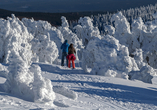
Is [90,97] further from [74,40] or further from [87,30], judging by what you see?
[87,30]

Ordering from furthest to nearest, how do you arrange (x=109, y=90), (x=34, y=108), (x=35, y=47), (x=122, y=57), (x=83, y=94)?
(x=35, y=47) → (x=122, y=57) → (x=109, y=90) → (x=83, y=94) → (x=34, y=108)

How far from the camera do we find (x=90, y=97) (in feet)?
22.9

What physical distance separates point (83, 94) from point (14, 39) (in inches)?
609

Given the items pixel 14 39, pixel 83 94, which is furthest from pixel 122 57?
pixel 14 39

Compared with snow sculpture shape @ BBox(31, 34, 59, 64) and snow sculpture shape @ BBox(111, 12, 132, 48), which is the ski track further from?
snow sculpture shape @ BBox(111, 12, 132, 48)

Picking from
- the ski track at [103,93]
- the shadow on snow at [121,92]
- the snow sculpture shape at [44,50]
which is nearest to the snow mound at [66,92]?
the ski track at [103,93]

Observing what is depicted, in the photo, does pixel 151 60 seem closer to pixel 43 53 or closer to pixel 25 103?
pixel 43 53

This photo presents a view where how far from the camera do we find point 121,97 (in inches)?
294

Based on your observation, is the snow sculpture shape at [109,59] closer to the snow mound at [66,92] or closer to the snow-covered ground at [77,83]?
the snow-covered ground at [77,83]

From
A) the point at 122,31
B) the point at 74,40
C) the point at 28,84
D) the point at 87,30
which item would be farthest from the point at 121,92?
the point at 87,30

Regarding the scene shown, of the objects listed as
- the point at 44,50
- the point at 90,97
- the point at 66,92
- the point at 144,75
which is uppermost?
the point at 44,50

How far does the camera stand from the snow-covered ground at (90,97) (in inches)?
180

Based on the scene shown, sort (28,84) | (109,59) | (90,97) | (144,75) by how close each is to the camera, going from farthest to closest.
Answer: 1. (109,59)
2. (144,75)
3. (90,97)
4. (28,84)

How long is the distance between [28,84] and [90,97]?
2.57 metres
